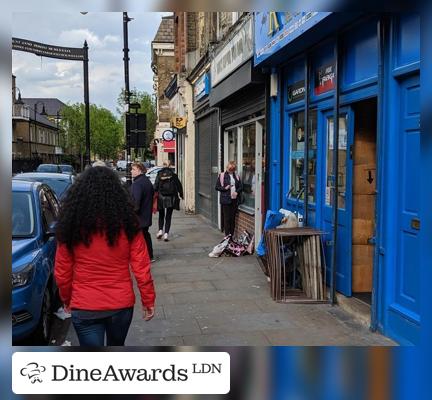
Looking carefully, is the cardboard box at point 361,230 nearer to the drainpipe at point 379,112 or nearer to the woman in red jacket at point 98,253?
the drainpipe at point 379,112

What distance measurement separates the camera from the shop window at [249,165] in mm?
10516

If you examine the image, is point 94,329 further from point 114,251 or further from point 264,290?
point 264,290

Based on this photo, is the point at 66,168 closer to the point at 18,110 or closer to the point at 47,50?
the point at 18,110

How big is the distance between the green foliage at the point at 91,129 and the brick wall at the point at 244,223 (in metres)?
6.56

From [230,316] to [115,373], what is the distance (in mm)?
3005

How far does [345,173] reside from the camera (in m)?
6.28

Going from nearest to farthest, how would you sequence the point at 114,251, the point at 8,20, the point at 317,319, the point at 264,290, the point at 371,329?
the point at 8,20
the point at 114,251
the point at 371,329
the point at 317,319
the point at 264,290

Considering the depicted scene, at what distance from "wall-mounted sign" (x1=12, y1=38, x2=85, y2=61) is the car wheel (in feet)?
8.86

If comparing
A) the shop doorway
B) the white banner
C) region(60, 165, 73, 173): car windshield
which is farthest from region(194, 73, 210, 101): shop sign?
the white banner

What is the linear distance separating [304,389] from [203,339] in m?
2.25

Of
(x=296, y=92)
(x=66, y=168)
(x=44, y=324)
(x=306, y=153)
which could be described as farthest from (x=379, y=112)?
(x=66, y=168)

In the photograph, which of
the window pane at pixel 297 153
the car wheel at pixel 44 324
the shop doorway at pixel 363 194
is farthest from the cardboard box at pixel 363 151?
the car wheel at pixel 44 324

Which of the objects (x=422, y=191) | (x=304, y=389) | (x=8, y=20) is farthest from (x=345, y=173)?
(x=8, y=20)

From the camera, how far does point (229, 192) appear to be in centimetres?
1039
